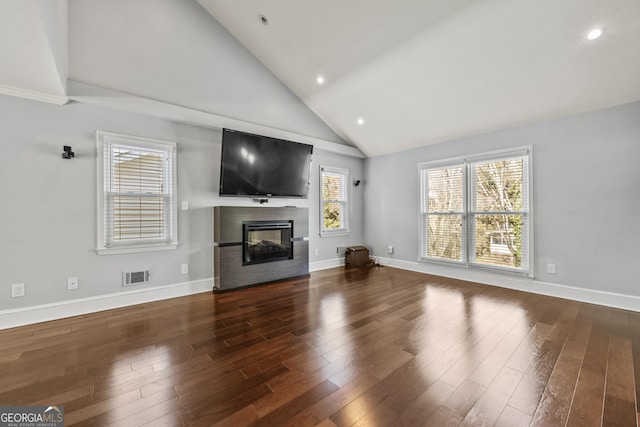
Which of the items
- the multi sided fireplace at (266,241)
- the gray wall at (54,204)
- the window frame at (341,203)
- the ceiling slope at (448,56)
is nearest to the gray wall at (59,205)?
the gray wall at (54,204)

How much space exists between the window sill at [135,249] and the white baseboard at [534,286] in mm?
4207

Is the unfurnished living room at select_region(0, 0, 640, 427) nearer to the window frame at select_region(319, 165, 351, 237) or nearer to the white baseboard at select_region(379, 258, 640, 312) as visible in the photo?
the white baseboard at select_region(379, 258, 640, 312)

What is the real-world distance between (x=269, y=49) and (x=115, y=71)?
2.07 meters

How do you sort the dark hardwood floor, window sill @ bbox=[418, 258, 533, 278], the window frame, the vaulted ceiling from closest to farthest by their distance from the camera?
the dark hardwood floor → the vaulted ceiling → window sill @ bbox=[418, 258, 533, 278] → the window frame

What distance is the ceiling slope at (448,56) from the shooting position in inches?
103

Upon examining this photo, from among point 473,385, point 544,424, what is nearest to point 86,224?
point 473,385

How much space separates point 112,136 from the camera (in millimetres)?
3201

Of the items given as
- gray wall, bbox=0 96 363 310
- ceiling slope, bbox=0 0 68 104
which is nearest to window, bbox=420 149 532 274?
gray wall, bbox=0 96 363 310

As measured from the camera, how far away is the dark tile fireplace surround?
388 cm

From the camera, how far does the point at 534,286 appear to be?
12.3 feet

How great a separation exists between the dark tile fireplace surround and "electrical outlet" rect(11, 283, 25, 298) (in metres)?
1.95

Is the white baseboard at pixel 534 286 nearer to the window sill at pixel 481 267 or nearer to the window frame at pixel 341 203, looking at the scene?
the window sill at pixel 481 267

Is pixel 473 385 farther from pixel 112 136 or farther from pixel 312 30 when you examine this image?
pixel 112 136

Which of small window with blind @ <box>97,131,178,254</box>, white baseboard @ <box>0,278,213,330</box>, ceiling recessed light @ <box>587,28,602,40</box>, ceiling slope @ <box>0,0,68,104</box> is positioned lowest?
white baseboard @ <box>0,278,213,330</box>
